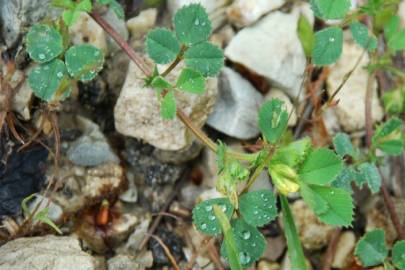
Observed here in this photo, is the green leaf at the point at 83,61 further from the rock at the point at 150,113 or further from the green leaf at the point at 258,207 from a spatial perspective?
the green leaf at the point at 258,207

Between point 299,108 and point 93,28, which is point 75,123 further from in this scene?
point 299,108

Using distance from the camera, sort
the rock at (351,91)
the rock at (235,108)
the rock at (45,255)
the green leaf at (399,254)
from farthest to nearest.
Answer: the rock at (351,91) → the rock at (235,108) → the green leaf at (399,254) → the rock at (45,255)

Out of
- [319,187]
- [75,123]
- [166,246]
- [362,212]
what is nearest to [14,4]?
[75,123]

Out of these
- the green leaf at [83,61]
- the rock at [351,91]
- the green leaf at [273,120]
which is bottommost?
the rock at [351,91]

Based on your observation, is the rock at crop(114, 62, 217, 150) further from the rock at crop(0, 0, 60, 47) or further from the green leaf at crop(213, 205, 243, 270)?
the green leaf at crop(213, 205, 243, 270)

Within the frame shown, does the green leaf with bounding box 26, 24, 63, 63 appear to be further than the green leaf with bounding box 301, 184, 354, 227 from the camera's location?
Yes

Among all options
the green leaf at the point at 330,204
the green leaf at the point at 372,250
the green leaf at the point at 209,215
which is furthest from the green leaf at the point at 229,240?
the green leaf at the point at 372,250

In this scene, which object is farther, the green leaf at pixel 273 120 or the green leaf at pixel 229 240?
the green leaf at pixel 273 120

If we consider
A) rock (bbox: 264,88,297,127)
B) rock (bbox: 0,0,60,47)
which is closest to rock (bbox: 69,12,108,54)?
rock (bbox: 0,0,60,47)
